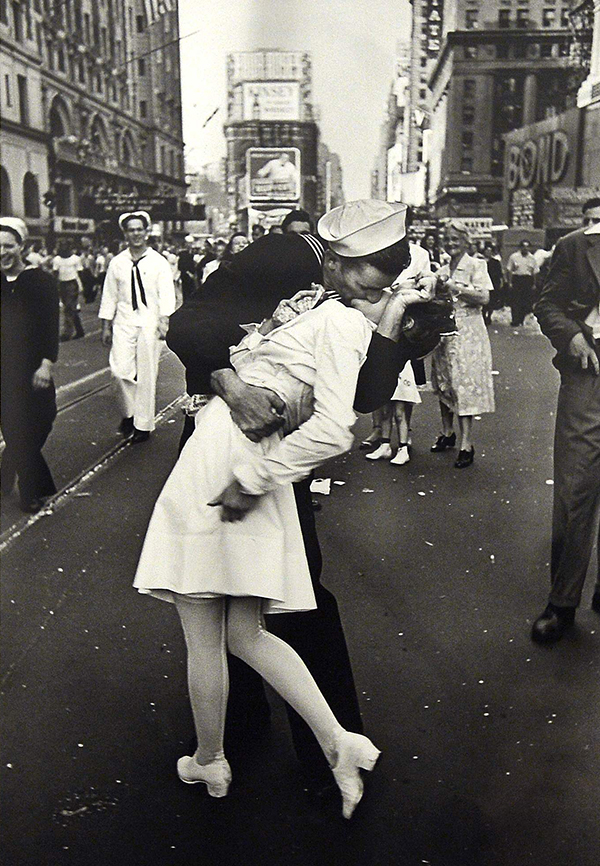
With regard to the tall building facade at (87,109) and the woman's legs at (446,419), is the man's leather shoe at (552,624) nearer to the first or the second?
the woman's legs at (446,419)

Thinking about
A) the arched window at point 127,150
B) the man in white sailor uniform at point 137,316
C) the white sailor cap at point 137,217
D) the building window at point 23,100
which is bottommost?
the man in white sailor uniform at point 137,316

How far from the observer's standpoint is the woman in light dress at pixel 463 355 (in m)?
2.00

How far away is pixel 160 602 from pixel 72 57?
59.1 inches

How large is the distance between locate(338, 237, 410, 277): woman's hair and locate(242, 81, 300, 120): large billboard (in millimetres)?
546

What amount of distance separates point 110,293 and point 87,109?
1.94ft

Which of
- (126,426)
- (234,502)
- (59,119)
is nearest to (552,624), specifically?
(234,502)

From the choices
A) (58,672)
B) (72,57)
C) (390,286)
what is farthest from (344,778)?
(72,57)

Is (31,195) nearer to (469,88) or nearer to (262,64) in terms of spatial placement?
(262,64)

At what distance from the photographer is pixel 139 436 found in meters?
2.23

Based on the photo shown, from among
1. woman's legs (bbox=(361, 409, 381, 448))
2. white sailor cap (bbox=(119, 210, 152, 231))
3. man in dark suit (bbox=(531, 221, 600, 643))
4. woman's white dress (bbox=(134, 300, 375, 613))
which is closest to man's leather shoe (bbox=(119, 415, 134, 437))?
woman's white dress (bbox=(134, 300, 375, 613))

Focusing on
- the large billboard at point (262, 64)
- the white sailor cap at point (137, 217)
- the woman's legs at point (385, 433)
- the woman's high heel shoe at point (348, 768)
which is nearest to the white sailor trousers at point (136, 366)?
the white sailor cap at point (137, 217)

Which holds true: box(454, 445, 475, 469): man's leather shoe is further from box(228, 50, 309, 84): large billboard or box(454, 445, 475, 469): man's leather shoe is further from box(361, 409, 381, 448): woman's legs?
box(228, 50, 309, 84): large billboard

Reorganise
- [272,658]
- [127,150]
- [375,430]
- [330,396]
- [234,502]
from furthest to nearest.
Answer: [127,150] < [375,430] < [272,658] < [234,502] < [330,396]

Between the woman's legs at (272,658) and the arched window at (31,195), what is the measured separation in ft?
3.97
